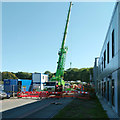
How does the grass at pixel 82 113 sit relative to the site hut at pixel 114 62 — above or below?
below

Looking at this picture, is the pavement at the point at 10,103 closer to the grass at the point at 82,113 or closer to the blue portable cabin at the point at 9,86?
the grass at the point at 82,113

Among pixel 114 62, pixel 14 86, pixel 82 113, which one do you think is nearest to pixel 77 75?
pixel 14 86

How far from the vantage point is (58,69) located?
37.8 meters

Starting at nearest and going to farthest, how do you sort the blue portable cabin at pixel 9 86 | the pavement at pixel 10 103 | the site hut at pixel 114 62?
the site hut at pixel 114 62 < the pavement at pixel 10 103 < the blue portable cabin at pixel 9 86

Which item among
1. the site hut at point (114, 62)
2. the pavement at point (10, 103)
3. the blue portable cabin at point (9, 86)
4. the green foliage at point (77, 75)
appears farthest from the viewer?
the green foliage at point (77, 75)

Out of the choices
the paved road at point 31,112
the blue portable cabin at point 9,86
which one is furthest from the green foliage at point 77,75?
the paved road at point 31,112

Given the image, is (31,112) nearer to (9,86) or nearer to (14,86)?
(9,86)

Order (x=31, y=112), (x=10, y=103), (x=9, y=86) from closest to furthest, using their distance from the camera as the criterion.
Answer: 1. (x=31, y=112)
2. (x=10, y=103)
3. (x=9, y=86)

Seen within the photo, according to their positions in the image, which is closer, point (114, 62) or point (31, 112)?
point (31, 112)

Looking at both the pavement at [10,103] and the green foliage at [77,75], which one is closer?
the pavement at [10,103]

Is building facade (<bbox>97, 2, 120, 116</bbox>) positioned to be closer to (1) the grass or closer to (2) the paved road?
(1) the grass

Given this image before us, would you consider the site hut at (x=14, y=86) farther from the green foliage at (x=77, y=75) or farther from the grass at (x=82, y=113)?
the green foliage at (x=77, y=75)

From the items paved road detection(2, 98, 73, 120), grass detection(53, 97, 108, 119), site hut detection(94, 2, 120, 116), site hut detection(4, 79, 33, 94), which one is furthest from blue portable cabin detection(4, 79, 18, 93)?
site hut detection(94, 2, 120, 116)

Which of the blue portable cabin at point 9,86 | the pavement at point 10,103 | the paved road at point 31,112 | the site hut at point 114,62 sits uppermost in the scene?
the site hut at point 114,62
